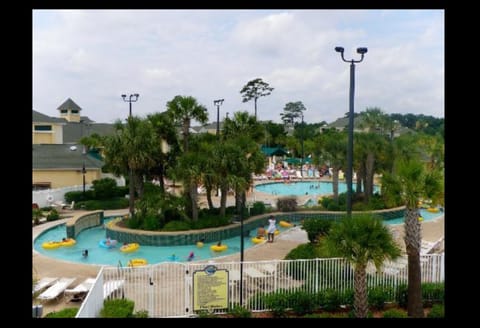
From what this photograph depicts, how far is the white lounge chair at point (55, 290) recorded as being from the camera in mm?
10762

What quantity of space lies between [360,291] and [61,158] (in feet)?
98.9

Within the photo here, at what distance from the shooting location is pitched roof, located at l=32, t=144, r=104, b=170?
31.8 metres

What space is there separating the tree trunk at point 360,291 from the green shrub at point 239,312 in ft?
7.96

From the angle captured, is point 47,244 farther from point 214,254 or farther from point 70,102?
point 70,102

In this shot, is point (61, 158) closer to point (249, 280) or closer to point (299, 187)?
point (299, 187)

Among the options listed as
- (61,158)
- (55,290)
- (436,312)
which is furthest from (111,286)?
(61,158)

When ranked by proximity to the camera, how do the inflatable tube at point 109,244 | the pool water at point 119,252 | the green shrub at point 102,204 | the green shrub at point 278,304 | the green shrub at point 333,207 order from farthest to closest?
the green shrub at point 102,204 → the green shrub at point 333,207 → the inflatable tube at point 109,244 → the pool water at point 119,252 → the green shrub at point 278,304

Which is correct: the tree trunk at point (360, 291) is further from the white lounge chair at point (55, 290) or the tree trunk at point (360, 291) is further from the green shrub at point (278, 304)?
the white lounge chair at point (55, 290)

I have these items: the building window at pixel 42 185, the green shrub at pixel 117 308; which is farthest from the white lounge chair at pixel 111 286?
the building window at pixel 42 185

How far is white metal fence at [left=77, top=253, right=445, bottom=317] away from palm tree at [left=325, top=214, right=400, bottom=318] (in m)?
1.40

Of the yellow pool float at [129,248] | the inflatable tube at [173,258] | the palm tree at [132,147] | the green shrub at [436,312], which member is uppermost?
the palm tree at [132,147]

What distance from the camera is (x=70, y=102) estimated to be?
62.4 metres
